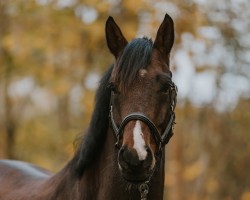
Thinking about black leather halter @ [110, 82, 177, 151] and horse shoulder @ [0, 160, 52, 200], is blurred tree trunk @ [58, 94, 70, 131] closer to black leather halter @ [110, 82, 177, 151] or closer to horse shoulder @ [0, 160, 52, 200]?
horse shoulder @ [0, 160, 52, 200]

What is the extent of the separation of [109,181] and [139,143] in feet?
2.15

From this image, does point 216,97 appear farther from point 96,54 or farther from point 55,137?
point 55,137

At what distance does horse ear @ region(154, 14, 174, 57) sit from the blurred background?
5600 millimetres

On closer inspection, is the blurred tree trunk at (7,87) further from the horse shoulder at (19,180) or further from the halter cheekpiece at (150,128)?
the halter cheekpiece at (150,128)

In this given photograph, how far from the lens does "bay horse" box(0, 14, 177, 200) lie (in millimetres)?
3572

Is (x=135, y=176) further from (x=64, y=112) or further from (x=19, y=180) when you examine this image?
(x=64, y=112)

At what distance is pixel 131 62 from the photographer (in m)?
3.89

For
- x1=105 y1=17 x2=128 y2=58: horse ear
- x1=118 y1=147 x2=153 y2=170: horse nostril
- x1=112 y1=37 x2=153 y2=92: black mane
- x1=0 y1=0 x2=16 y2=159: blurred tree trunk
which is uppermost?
x1=0 y1=0 x2=16 y2=159: blurred tree trunk

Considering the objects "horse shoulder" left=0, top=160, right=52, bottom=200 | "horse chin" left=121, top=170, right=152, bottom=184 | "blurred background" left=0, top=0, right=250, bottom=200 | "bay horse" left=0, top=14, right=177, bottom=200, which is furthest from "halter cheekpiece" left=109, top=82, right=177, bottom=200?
"blurred background" left=0, top=0, right=250, bottom=200

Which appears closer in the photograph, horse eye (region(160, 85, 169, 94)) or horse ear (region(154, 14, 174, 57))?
horse eye (region(160, 85, 169, 94))

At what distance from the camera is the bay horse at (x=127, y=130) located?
141 inches

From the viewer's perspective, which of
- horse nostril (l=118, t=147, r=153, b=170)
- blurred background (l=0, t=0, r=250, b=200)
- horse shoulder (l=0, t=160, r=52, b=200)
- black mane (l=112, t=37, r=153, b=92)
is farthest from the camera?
blurred background (l=0, t=0, r=250, b=200)

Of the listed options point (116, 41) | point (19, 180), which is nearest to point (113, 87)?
point (116, 41)

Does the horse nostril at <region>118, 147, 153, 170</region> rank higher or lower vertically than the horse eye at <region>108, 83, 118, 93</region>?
lower
